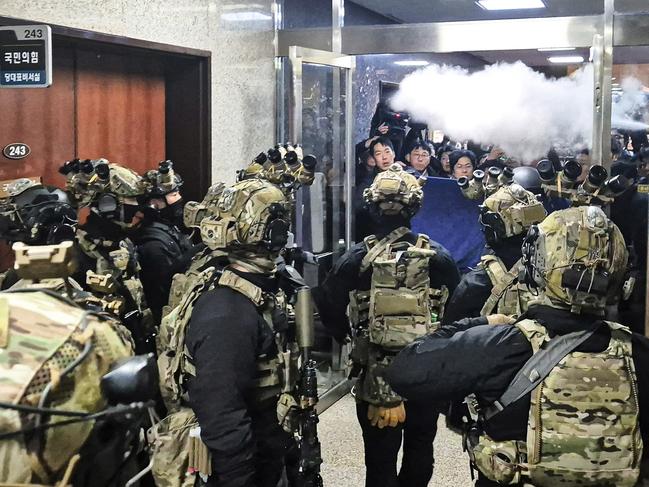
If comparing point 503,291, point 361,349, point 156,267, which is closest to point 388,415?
point 361,349

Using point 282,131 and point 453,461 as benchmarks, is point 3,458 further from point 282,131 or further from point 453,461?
point 282,131

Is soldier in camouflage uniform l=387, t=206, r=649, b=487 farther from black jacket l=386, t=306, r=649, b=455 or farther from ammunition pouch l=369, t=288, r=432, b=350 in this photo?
ammunition pouch l=369, t=288, r=432, b=350

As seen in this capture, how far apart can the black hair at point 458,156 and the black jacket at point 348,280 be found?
6.81 ft

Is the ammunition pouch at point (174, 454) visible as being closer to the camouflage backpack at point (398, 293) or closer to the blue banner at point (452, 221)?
the camouflage backpack at point (398, 293)

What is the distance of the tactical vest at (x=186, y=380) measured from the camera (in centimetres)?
269

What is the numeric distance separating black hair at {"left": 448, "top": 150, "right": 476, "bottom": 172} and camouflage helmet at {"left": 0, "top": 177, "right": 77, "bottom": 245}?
3561 millimetres

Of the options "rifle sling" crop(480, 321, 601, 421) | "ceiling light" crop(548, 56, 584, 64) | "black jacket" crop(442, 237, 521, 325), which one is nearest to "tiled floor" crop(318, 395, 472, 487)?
"black jacket" crop(442, 237, 521, 325)

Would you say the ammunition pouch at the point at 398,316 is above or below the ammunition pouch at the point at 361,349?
above

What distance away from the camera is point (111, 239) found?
12.6ft

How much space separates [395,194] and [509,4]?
2.18m

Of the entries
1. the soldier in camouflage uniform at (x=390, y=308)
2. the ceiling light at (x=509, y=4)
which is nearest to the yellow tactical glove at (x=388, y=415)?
the soldier in camouflage uniform at (x=390, y=308)

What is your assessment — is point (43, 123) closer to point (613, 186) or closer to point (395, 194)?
point (395, 194)

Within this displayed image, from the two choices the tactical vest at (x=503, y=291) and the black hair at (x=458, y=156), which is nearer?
the tactical vest at (x=503, y=291)

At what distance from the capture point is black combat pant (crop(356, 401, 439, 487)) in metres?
4.01
